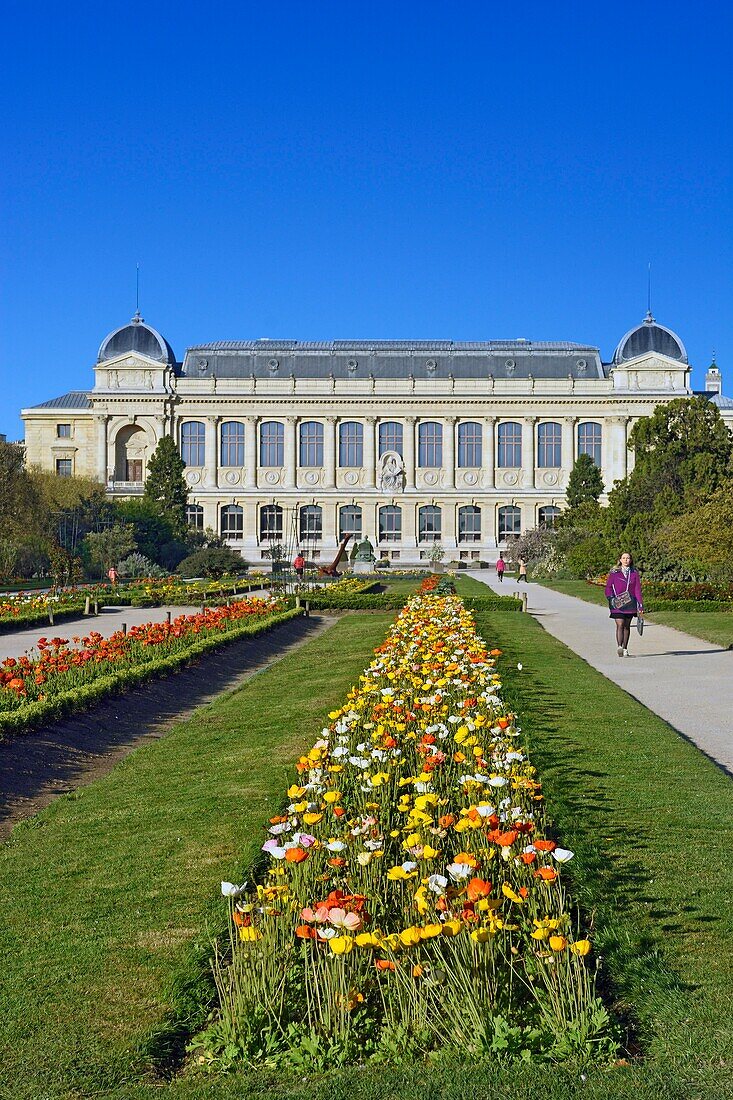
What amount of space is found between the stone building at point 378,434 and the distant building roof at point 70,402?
6.20 feet

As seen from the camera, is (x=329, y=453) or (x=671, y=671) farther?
(x=329, y=453)

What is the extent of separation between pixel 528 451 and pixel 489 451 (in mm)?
3130

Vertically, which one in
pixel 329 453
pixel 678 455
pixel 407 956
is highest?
pixel 329 453

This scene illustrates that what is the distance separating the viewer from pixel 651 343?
92.4 m

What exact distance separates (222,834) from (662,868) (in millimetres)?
3013

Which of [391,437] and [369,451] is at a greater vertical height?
[391,437]

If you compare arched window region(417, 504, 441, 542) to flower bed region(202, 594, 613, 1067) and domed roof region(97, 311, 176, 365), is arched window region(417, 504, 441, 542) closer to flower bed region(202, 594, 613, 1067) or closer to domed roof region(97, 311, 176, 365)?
domed roof region(97, 311, 176, 365)

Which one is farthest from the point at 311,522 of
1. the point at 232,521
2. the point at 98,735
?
the point at 98,735

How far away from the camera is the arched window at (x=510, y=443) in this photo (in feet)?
303

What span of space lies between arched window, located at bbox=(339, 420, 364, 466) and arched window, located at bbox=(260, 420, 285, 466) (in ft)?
15.7

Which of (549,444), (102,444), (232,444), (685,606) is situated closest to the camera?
(685,606)

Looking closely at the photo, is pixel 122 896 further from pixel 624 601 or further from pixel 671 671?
pixel 624 601

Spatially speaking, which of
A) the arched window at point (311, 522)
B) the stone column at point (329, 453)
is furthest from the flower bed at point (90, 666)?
the stone column at point (329, 453)

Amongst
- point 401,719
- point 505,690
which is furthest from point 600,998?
point 505,690
